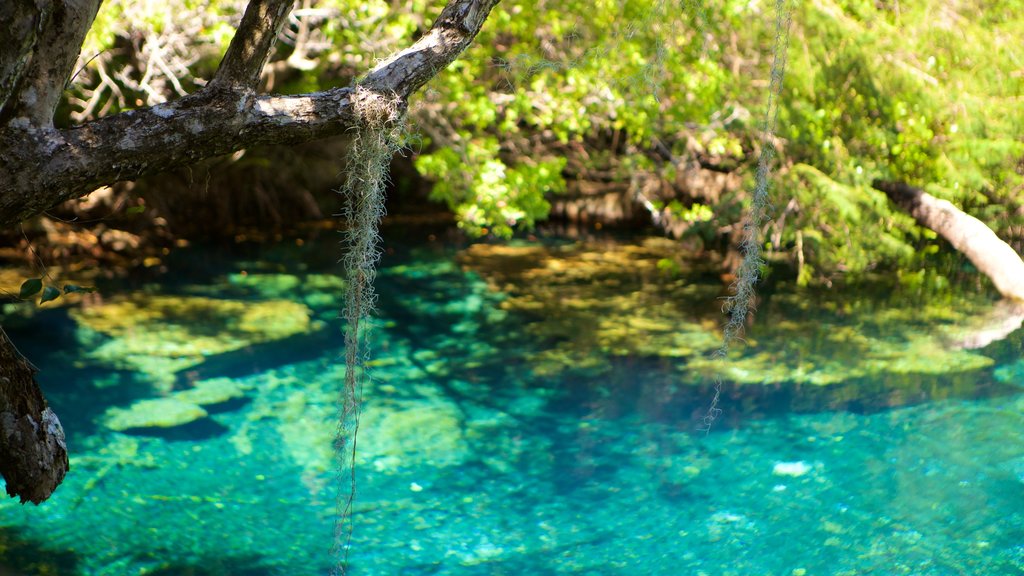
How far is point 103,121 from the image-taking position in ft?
8.90

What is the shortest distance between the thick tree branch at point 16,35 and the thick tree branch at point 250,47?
548 mm

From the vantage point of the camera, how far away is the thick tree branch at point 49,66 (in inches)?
103

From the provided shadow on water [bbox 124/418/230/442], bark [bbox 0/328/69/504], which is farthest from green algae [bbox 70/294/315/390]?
bark [bbox 0/328/69/504]

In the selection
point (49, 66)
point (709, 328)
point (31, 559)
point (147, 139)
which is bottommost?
point (31, 559)

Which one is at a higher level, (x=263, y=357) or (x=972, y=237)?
(x=972, y=237)

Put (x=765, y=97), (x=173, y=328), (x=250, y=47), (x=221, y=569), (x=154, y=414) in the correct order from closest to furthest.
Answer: (x=250, y=47)
(x=221, y=569)
(x=154, y=414)
(x=173, y=328)
(x=765, y=97)

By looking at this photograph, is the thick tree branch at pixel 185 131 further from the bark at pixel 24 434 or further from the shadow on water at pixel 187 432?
the shadow on water at pixel 187 432

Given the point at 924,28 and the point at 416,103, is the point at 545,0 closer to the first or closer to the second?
the point at 924,28

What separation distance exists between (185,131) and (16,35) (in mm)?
526

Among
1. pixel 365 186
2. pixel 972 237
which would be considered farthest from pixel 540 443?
pixel 972 237

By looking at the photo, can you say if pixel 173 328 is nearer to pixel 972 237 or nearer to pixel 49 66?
pixel 49 66

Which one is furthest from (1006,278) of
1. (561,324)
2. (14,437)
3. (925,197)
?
(14,437)

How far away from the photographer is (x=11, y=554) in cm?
507

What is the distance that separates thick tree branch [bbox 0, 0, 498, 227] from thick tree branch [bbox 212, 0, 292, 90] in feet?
0.15
